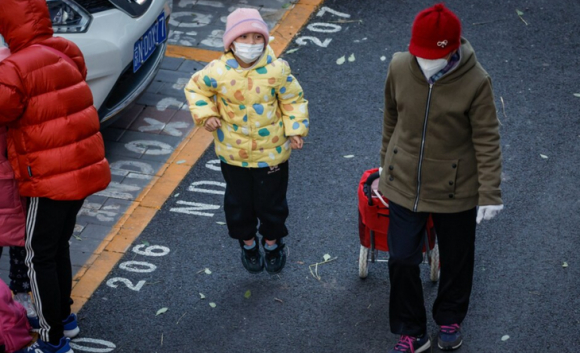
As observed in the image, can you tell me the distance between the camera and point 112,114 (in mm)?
6785

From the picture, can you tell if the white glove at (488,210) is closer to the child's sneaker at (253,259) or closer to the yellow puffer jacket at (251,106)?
the yellow puffer jacket at (251,106)

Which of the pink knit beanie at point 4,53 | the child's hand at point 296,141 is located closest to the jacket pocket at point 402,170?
the child's hand at point 296,141

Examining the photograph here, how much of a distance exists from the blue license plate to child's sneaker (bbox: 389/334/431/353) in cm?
310

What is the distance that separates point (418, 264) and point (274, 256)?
4.07 feet

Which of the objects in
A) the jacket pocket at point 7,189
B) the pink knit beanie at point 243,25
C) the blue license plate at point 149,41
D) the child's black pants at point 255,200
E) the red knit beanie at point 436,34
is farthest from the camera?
the blue license plate at point 149,41

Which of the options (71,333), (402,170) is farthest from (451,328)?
(71,333)

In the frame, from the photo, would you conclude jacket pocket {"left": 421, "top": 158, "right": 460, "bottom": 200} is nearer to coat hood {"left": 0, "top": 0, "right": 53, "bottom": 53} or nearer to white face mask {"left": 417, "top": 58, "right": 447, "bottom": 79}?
white face mask {"left": 417, "top": 58, "right": 447, "bottom": 79}

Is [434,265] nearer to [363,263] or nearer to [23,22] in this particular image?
[363,263]

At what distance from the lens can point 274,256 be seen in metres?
5.72

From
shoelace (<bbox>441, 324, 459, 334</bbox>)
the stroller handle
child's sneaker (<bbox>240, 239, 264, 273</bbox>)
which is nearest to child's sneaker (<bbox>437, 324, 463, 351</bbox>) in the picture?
shoelace (<bbox>441, 324, 459, 334</bbox>)

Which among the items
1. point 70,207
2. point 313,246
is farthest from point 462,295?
point 70,207

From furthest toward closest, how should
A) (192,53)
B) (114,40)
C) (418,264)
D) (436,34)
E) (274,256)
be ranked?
(192,53)
(114,40)
(274,256)
(418,264)
(436,34)

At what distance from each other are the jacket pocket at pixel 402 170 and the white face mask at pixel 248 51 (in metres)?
0.92

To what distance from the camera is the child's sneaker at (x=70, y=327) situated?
525 cm
